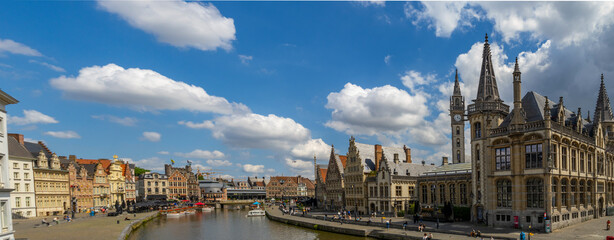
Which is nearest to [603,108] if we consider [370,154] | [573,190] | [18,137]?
[573,190]

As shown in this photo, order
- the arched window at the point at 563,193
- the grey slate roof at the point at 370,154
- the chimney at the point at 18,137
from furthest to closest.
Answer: the grey slate roof at the point at 370,154 → the chimney at the point at 18,137 → the arched window at the point at 563,193

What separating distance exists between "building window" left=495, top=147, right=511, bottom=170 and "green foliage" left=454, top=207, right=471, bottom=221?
11.1m

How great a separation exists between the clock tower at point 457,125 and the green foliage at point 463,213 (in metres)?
24.1

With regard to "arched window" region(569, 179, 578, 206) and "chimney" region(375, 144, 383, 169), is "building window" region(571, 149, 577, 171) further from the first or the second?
"chimney" region(375, 144, 383, 169)

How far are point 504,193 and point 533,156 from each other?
5.80 meters

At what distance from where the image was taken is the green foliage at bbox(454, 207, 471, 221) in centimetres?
5661

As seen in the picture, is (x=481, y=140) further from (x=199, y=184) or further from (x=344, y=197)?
(x=199, y=184)

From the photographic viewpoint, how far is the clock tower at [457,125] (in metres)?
80.1

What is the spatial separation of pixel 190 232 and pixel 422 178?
39.5 m

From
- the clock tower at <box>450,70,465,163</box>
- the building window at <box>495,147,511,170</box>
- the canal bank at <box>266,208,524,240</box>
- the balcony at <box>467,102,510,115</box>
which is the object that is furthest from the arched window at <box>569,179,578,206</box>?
the clock tower at <box>450,70,465,163</box>

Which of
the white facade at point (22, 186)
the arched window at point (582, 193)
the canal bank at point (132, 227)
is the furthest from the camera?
the white facade at point (22, 186)

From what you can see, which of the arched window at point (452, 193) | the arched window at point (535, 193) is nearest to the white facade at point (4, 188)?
the arched window at point (535, 193)

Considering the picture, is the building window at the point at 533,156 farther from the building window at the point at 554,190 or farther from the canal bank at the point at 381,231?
the canal bank at the point at 381,231

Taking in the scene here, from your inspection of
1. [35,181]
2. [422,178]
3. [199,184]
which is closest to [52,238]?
[35,181]
